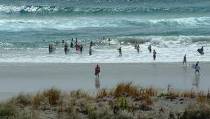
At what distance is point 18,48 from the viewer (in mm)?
40656

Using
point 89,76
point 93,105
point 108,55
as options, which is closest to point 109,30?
point 108,55

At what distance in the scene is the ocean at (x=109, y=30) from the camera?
122ft

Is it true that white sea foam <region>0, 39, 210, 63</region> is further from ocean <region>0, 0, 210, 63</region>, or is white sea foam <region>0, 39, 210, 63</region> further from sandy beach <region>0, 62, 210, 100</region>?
sandy beach <region>0, 62, 210, 100</region>

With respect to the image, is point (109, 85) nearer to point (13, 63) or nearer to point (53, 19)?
point (13, 63)

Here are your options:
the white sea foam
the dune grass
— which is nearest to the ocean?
the white sea foam

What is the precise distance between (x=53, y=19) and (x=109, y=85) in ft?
127

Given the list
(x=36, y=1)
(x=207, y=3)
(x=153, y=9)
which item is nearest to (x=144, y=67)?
(x=153, y=9)

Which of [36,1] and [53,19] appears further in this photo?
[36,1]

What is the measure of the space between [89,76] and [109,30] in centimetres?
2419

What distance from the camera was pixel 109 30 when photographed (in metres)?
52.9

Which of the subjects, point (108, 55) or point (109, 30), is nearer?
point (108, 55)

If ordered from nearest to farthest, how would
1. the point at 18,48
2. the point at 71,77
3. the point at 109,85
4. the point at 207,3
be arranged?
1. the point at 109,85
2. the point at 71,77
3. the point at 18,48
4. the point at 207,3

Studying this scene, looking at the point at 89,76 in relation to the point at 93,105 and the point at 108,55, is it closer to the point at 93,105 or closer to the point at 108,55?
the point at 108,55

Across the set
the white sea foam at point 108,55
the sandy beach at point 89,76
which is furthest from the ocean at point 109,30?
the sandy beach at point 89,76
